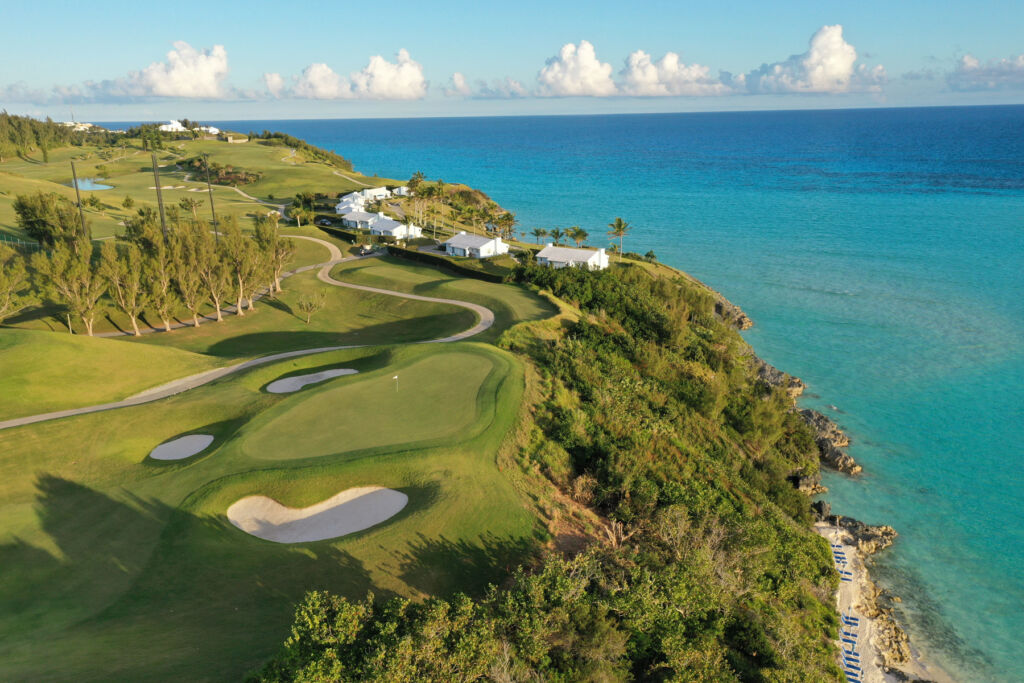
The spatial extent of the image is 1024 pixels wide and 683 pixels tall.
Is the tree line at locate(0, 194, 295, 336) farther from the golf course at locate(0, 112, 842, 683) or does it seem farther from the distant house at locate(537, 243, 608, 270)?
the distant house at locate(537, 243, 608, 270)

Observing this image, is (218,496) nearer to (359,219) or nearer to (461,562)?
(461,562)

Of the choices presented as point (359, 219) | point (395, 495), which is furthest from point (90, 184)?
point (395, 495)

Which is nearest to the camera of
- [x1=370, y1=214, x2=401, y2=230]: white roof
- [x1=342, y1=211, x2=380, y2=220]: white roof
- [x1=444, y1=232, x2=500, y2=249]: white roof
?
[x1=444, y1=232, x2=500, y2=249]: white roof

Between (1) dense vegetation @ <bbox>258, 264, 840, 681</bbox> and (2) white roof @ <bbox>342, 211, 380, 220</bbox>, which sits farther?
(2) white roof @ <bbox>342, 211, 380, 220</bbox>

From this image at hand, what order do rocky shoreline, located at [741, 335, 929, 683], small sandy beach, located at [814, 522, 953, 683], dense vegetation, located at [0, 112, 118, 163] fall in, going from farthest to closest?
1. dense vegetation, located at [0, 112, 118, 163]
2. rocky shoreline, located at [741, 335, 929, 683]
3. small sandy beach, located at [814, 522, 953, 683]

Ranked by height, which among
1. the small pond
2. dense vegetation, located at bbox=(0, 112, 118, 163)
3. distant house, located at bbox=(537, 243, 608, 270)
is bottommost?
distant house, located at bbox=(537, 243, 608, 270)

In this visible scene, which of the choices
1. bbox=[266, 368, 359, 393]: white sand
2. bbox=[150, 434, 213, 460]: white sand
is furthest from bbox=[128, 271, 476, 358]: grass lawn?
bbox=[150, 434, 213, 460]: white sand

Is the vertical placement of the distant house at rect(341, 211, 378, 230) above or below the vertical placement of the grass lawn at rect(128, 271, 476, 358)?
above
